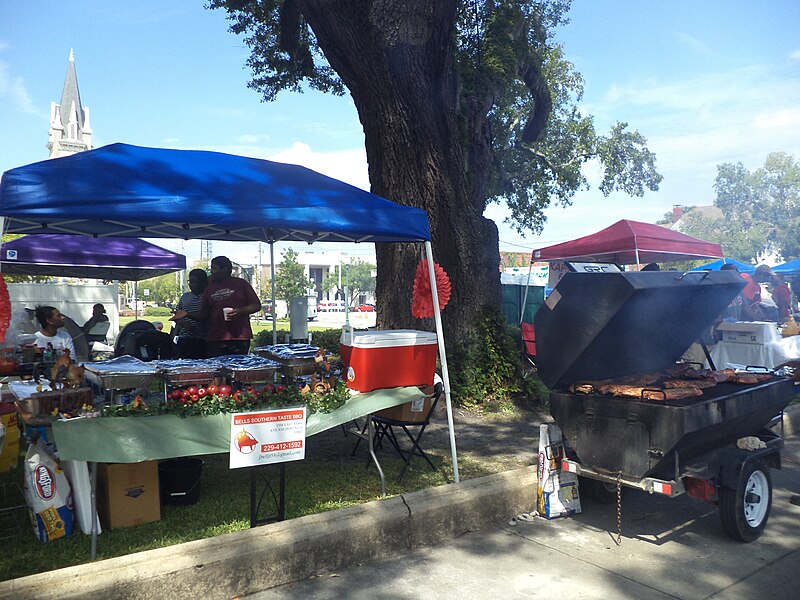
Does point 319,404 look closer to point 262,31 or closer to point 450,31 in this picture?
point 450,31

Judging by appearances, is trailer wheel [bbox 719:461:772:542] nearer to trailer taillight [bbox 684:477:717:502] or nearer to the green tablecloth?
trailer taillight [bbox 684:477:717:502]

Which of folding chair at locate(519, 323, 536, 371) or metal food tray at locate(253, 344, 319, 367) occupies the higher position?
metal food tray at locate(253, 344, 319, 367)

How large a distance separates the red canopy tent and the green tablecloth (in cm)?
964

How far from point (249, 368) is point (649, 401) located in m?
2.83

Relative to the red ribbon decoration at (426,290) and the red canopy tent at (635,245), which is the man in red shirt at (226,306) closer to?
the red ribbon decoration at (426,290)

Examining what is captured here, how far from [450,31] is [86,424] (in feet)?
24.0

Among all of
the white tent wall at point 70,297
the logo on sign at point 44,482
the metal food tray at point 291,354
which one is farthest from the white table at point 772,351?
the white tent wall at point 70,297

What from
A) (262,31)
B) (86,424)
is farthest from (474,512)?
(262,31)

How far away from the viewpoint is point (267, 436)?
159 inches

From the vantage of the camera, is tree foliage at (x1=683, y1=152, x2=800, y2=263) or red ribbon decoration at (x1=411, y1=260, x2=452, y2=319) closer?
red ribbon decoration at (x1=411, y1=260, x2=452, y2=319)

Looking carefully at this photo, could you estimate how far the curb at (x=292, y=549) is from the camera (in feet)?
10.1

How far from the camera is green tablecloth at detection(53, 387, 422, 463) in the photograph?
3.58m

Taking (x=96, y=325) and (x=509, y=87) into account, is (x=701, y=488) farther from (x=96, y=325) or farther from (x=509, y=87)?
(x=509, y=87)

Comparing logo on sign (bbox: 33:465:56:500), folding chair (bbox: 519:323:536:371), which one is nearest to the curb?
logo on sign (bbox: 33:465:56:500)
